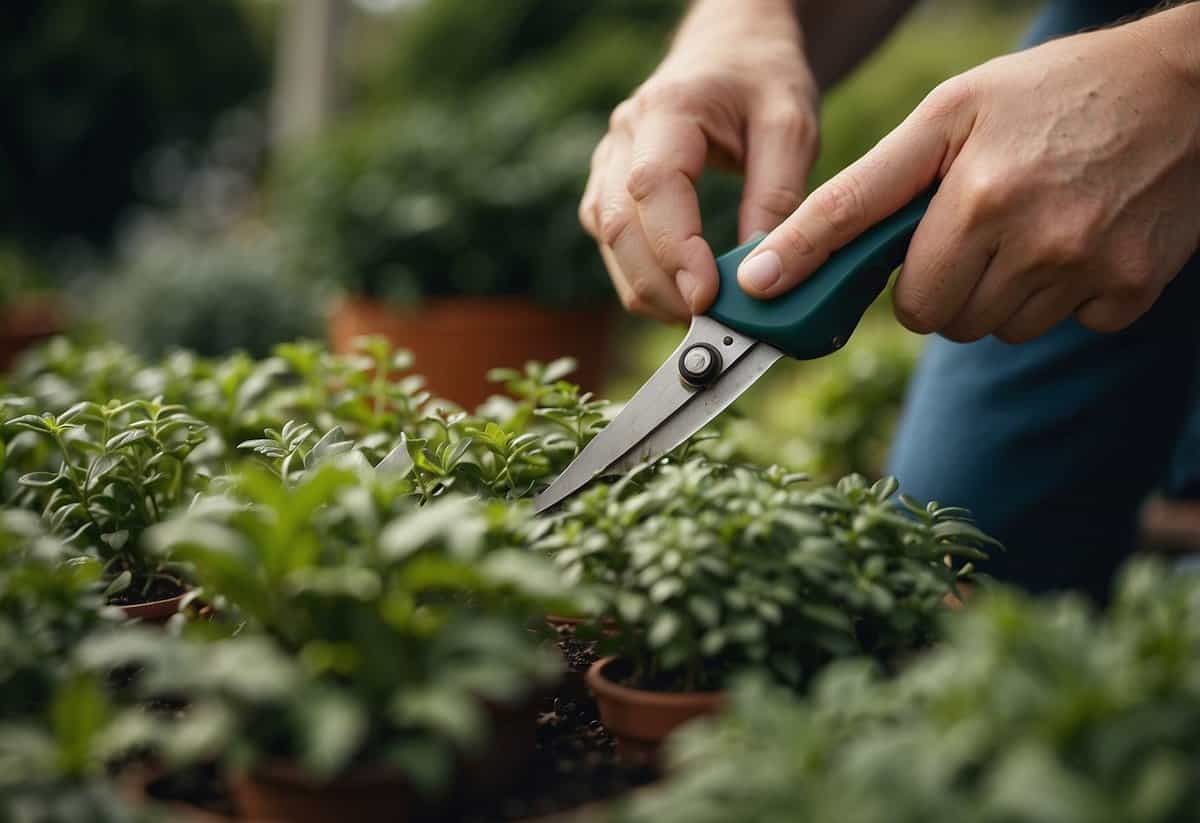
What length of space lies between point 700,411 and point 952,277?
0.36m

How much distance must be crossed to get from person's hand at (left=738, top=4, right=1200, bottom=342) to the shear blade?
74 millimetres

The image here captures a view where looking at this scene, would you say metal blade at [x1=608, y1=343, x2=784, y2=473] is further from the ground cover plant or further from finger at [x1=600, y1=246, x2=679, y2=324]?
finger at [x1=600, y1=246, x2=679, y2=324]

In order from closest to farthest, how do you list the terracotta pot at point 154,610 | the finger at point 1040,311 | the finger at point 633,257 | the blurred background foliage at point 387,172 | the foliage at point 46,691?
the foliage at point 46,691 < the terracotta pot at point 154,610 < the finger at point 1040,311 < the finger at point 633,257 < the blurred background foliage at point 387,172

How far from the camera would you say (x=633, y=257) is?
1.56m

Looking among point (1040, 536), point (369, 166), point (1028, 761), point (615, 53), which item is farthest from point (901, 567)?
Answer: point (615, 53)

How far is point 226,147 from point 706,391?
1054cm

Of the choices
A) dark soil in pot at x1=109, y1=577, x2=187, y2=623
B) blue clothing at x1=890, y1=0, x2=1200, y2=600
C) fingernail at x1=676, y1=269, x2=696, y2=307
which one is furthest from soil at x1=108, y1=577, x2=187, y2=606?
blue clothing at x1=890, y1=0, x2=1200, y2=600

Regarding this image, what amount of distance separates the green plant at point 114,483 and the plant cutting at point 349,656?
0.37 m

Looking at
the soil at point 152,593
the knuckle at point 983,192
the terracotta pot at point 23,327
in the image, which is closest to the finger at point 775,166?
the knuckle at point 983,192

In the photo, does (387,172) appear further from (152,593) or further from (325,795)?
(325,795)

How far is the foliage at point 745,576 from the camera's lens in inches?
37.1

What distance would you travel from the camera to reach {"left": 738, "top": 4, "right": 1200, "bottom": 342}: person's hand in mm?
1280

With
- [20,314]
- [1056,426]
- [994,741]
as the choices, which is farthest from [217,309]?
[994,741]

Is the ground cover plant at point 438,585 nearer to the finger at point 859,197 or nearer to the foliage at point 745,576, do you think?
the foliage at point 745,576
